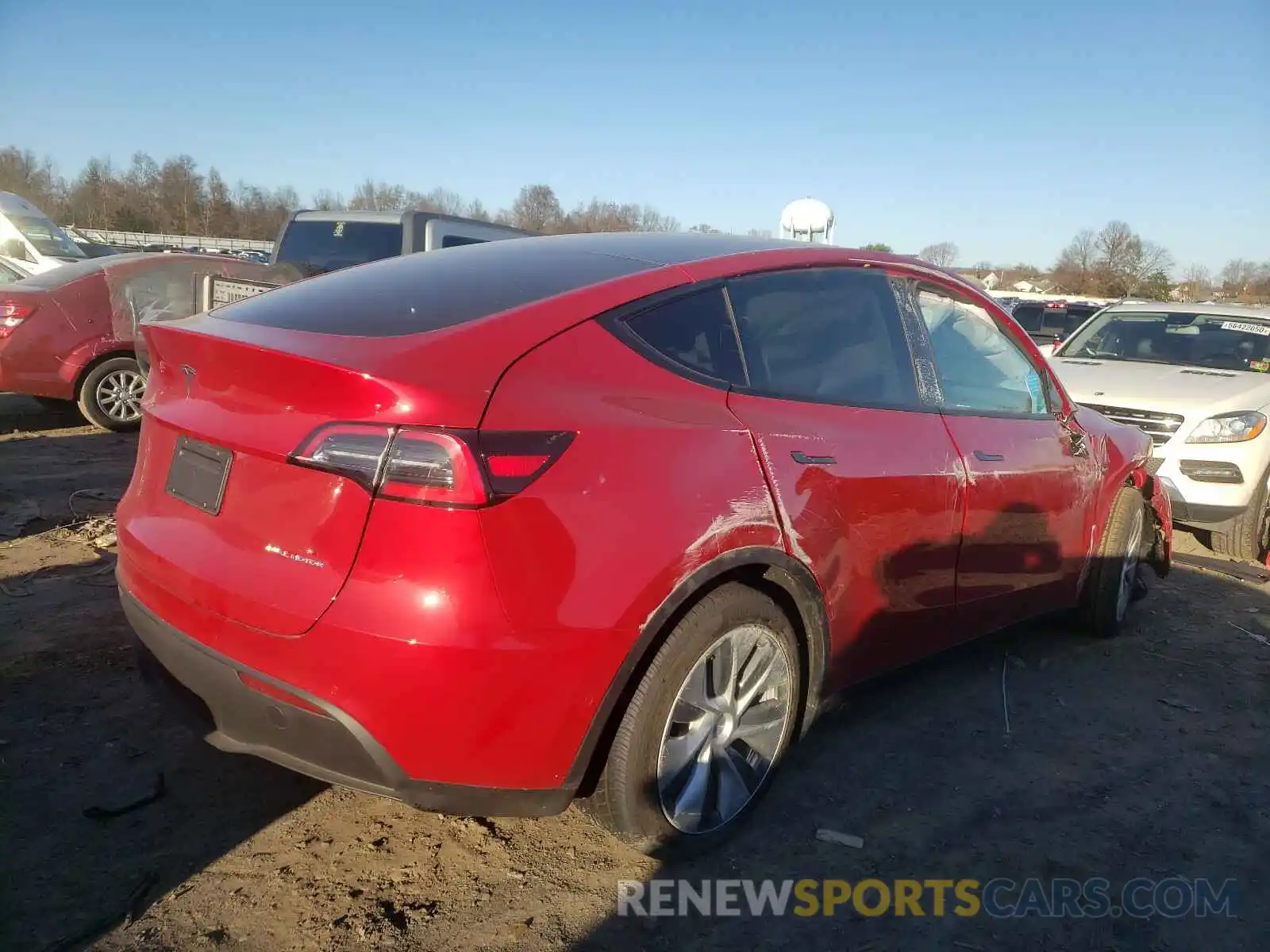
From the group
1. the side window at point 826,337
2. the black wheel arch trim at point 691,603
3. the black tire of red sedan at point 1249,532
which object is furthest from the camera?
the black tire of red sedan at point 1249,532

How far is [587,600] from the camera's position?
83.5 inches

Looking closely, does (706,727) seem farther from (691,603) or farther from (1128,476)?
(1128,476)

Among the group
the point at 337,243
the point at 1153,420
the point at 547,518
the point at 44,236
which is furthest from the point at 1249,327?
the point at 44,236

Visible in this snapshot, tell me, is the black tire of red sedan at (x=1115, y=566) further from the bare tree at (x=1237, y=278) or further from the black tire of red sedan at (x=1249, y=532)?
the bare tree at (x=1237, y=278)

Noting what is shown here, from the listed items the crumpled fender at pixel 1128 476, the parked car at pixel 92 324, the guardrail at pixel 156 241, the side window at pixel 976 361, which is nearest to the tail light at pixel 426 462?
the side window at pixel 976 361

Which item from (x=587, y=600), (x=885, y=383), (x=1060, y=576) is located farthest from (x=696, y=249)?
(x=1060, y=576)

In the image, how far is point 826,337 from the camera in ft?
9.94

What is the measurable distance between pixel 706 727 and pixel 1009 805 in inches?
47.3

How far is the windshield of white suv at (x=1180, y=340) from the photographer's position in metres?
7.25

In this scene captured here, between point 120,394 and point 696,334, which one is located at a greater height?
point 696,334

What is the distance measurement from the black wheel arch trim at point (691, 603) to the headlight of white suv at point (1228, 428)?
14.8 feet

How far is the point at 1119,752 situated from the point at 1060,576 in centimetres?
79

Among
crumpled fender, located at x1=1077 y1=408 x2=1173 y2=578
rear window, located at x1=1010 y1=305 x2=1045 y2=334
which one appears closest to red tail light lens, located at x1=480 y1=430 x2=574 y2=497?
crumpled fender, located at x1=1077 y1=408 x2=1173 y2=578

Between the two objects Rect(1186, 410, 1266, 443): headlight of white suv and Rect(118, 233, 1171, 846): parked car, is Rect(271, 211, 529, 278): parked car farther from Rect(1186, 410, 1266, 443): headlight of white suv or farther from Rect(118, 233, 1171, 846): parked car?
Rect(118, 233, 1171, 846): parked car
